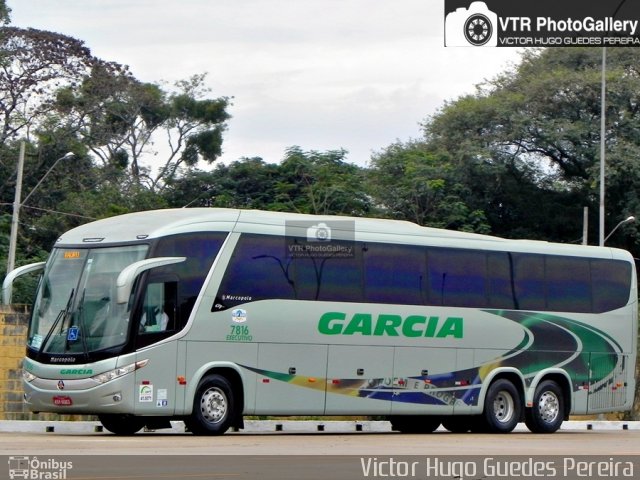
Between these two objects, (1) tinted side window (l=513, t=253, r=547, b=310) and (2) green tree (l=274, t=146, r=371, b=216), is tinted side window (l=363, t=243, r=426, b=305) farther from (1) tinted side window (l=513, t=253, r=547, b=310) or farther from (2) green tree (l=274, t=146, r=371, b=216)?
(2) green tree (l=274, t=146, r=371, b=216)

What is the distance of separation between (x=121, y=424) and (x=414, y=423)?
6297 millimetres

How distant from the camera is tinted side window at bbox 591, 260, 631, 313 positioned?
1016 inches

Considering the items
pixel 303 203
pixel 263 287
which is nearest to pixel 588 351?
pixel 263 287

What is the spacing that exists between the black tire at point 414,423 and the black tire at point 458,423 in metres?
0.21

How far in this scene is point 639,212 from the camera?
2190 inches

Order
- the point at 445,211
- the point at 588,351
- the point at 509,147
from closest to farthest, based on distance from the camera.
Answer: the point at 588,351, the point at 445,211, the point at 509,147

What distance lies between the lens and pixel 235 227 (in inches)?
825

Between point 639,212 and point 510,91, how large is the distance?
1053 centimetres

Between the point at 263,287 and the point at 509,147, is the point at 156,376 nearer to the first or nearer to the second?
the point at 263,287

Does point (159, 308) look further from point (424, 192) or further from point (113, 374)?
point (424, 192)

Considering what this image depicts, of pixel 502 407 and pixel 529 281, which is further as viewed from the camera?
pixel 529 281

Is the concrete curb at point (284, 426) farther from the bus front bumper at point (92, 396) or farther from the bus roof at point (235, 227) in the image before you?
the bus roof at point (235, 227)
